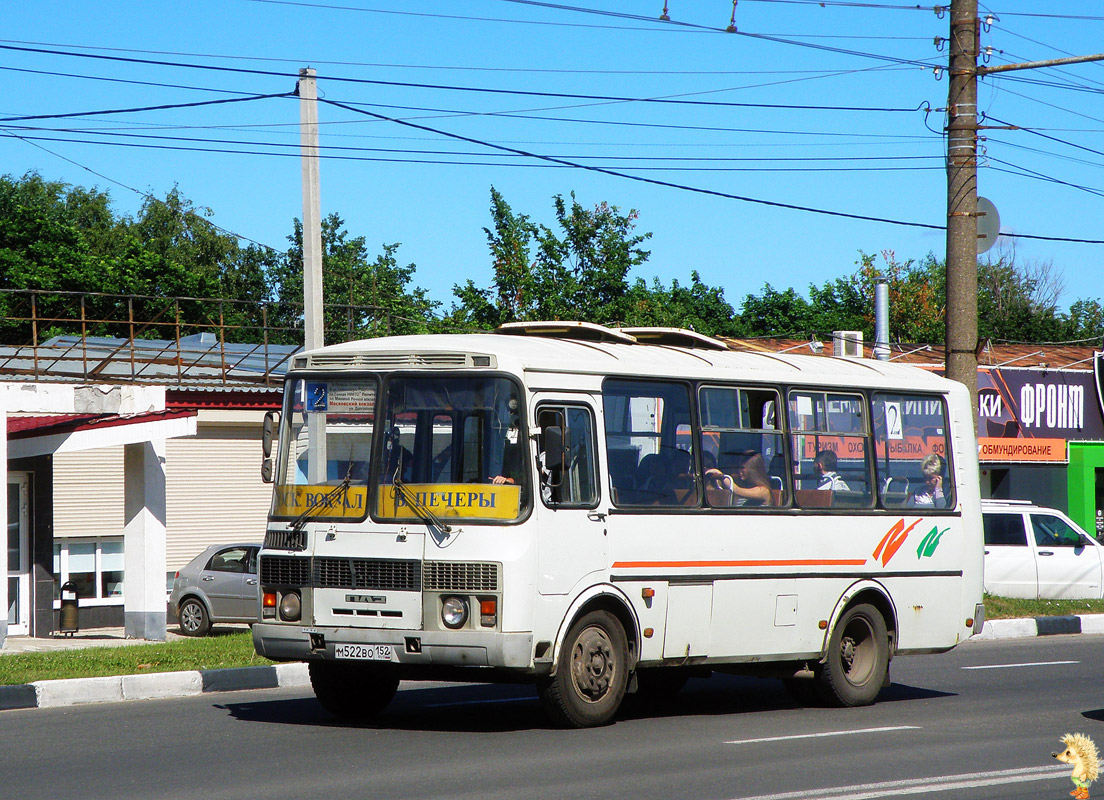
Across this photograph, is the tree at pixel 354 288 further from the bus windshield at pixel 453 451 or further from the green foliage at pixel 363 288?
the bus windshield at pixel 453 451

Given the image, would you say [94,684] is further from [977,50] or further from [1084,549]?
[1084,549]

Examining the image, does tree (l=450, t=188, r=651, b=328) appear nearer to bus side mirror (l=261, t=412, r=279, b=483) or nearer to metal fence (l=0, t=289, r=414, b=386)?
metal fence (l=0, t=289, r=414, b=386)

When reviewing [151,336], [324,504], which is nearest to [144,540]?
[324,504]

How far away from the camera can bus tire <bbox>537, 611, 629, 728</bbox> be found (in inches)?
374

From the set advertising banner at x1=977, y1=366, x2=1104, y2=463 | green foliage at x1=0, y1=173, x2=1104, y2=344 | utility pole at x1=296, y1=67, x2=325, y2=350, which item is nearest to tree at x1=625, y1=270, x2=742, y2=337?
green foliage at x1=0, y1=173, x2=1104, y2=344

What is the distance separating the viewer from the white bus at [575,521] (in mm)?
9375

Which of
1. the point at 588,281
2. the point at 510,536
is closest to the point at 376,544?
the point at 510,536

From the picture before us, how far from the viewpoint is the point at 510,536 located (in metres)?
9.26

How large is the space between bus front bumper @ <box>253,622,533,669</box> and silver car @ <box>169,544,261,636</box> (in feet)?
41.2

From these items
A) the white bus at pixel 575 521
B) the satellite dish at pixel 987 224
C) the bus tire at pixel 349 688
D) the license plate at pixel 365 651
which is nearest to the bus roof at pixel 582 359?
the white bus at pixel 575 521

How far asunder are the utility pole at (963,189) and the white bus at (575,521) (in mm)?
6401

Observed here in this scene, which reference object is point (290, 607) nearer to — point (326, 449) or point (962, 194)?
point (326, 449)

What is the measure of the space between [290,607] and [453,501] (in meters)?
1.44

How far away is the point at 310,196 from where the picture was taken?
17.1 m
